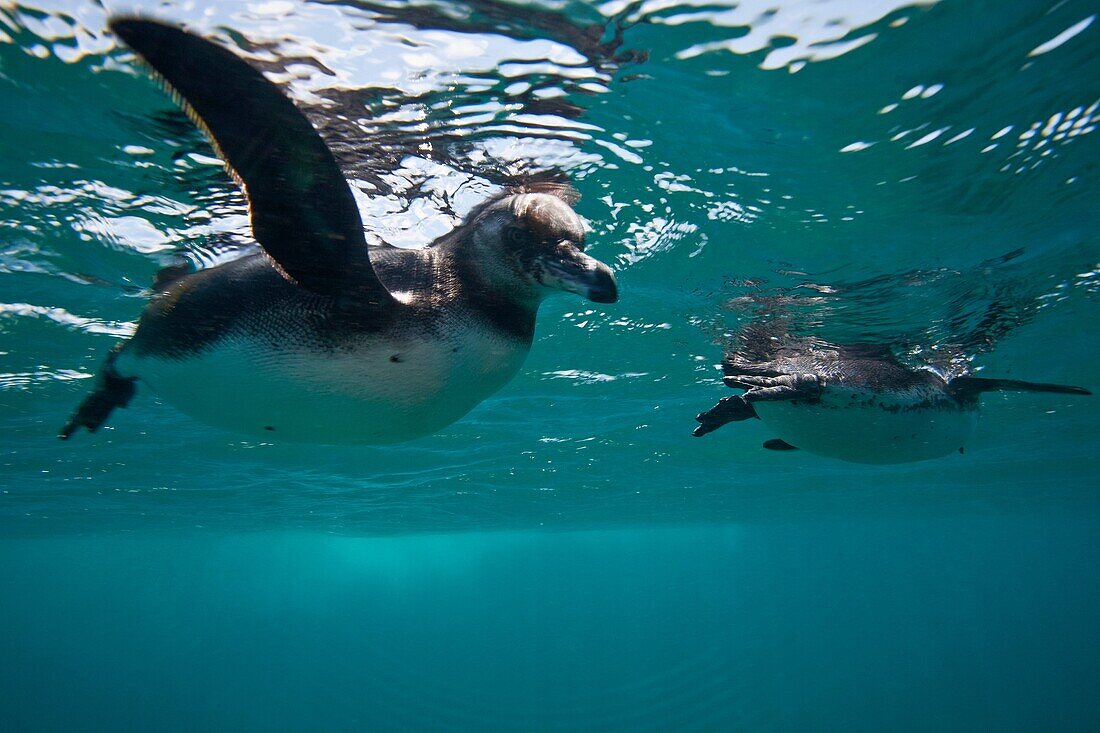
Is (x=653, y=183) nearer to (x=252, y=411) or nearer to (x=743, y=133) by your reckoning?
(x=743, y=133)

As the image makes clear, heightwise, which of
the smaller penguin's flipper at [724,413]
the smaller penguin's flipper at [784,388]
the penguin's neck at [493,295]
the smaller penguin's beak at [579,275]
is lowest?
the smaller penguin's flipper at [724,413]

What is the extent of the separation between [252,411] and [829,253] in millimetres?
6184

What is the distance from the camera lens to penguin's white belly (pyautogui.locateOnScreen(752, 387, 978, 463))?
226 inches

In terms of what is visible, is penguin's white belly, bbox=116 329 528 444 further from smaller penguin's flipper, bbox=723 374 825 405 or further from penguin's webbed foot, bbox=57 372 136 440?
smaller penguin's flipper, bbox=723 374 825 405

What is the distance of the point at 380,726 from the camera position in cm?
3469

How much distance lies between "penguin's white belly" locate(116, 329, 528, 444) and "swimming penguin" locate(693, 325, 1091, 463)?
3.04 metres

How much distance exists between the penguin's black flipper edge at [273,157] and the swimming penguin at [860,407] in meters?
3.78

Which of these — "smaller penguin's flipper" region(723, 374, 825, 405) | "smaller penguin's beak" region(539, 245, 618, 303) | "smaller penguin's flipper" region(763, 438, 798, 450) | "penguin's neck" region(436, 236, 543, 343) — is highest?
"smaller penguin's beak" region(539, 245, 618, 303)

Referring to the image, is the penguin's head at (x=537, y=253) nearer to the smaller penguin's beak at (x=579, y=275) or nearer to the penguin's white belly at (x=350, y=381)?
the smaller penguin's beak at (x=579, y=275)

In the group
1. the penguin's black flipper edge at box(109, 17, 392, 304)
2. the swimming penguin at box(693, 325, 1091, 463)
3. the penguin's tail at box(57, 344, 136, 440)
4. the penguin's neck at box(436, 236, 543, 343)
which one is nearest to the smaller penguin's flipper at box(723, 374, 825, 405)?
the swimming penguin at box(693, 325, 1091, 463)

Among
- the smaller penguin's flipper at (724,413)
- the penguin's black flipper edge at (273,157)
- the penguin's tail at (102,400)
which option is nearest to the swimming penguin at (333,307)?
the penguin's black flipper edge at (273,157)

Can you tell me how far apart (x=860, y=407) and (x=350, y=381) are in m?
5.04

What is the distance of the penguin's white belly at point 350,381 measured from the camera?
2.77 m

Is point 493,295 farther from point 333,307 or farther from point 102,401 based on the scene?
point 102,401
